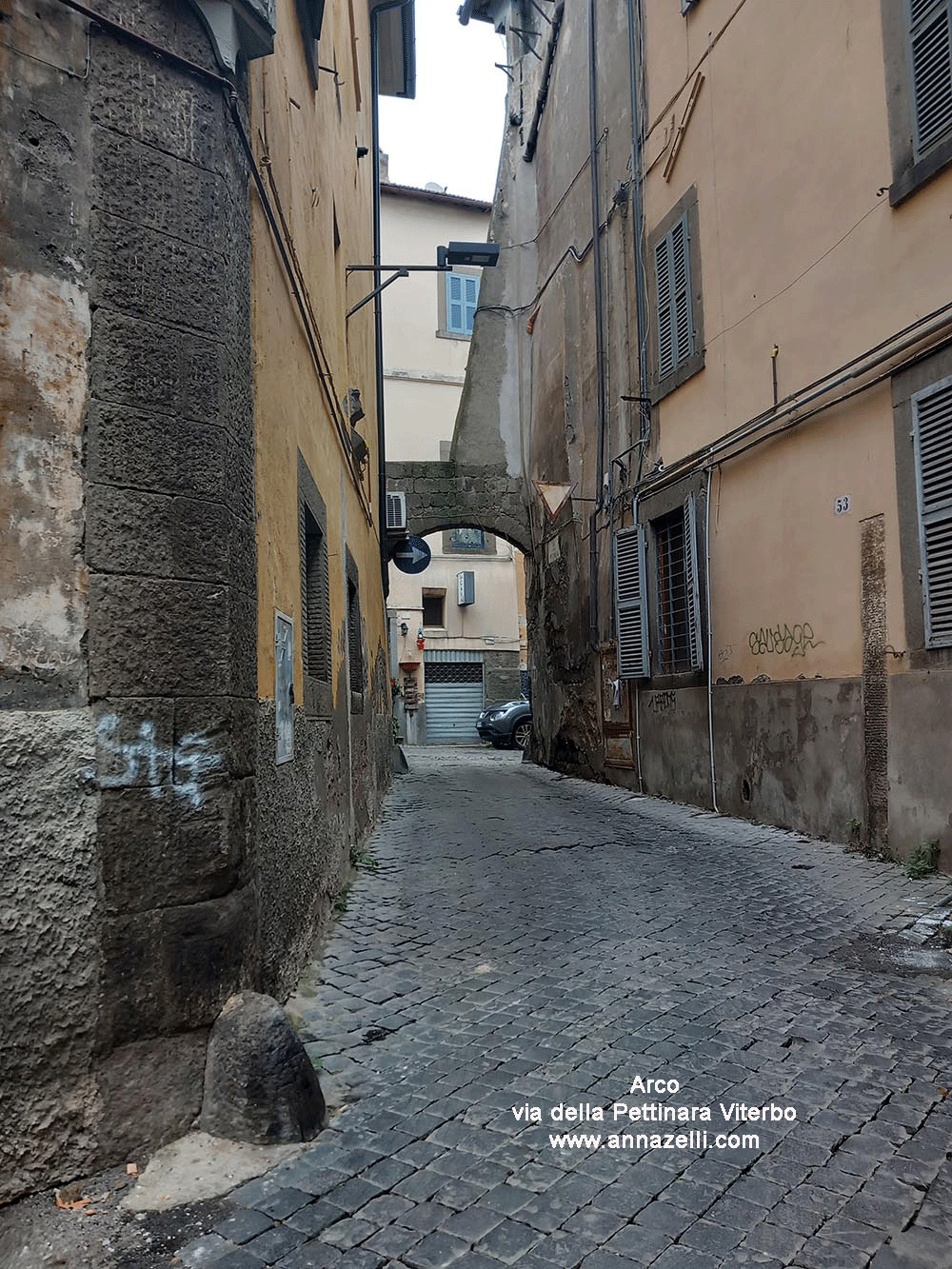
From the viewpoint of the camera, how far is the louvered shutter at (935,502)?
5320 millimetres

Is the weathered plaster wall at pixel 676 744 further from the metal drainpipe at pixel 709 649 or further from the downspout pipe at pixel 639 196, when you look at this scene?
the downspout pipe at pixel 639 196

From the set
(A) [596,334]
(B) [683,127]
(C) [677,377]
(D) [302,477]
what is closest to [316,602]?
(D) [302,477]

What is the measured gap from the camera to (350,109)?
8.50m

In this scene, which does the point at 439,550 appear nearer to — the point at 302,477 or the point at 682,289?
the point at 682,289

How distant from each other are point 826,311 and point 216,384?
5253 millimetres

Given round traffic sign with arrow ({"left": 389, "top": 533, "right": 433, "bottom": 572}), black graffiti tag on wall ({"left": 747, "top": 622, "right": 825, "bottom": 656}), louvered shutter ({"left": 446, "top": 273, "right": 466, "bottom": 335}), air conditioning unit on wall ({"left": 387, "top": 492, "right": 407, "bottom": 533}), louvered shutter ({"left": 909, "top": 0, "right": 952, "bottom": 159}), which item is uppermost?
louvered shutter ({"left": 446, "top": 273, "right": 466, "bottom": 335})

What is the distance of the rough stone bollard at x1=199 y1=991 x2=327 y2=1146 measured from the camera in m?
2.41

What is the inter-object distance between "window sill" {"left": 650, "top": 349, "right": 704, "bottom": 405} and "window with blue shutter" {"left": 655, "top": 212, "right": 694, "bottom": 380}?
0.22ft

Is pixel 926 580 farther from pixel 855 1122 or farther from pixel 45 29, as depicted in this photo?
pixel 45 29

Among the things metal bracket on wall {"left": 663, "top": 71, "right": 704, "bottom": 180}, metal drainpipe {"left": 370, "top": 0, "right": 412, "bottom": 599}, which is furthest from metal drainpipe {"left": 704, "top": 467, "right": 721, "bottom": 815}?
metal drainpipe {"left": 370, "top": 0, "right": 412, "bottom": 599}

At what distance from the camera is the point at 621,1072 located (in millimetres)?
2855

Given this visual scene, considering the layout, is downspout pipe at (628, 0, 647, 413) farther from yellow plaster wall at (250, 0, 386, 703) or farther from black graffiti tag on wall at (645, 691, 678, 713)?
yellow plaster wall at (250, 0, 386, 703)

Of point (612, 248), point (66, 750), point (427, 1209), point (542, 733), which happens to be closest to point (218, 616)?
point (66, 750)

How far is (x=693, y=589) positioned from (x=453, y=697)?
1874cm
